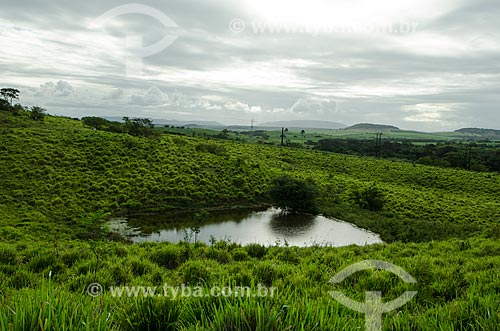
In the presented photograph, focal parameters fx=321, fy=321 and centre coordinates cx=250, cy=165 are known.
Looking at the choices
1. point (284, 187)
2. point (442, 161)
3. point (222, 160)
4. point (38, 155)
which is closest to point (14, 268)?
point (284, 187)

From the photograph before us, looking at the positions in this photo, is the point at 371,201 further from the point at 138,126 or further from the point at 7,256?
the point at 138,126

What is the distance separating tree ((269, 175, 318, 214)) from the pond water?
47.1 inches

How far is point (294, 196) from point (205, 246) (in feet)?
72.2

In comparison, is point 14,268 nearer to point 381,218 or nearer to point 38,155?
point 381,218

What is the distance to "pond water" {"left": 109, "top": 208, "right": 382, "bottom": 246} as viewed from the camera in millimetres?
21359

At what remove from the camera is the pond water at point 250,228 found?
21359 mm

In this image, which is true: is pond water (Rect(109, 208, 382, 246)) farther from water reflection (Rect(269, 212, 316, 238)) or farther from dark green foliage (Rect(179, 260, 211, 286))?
dark green foliage (Rect(179, 260, 211, 286))

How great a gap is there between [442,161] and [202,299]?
289ft

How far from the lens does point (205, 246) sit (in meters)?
8.80

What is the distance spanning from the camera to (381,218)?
98.1ft

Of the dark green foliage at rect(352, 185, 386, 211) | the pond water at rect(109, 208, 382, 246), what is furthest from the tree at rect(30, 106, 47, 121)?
the dark green foliage at rect(352, 185, 386, 211)

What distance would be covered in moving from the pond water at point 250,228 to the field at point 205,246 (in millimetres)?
2113

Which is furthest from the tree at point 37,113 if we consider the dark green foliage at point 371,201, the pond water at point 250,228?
the dark green foliage at point 371,201

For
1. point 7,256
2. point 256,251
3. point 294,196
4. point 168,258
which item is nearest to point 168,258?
point 168,258
